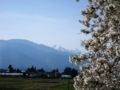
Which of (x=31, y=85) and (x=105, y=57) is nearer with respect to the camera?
(x=105, y=57)

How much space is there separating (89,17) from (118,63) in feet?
10.0

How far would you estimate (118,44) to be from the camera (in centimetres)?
1018

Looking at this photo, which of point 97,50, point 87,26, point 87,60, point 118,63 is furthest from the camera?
→ point 87,26

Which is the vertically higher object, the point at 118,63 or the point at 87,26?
the point at 87,26

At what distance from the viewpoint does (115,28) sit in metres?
10.6

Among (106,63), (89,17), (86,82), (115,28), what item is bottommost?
(86,82)

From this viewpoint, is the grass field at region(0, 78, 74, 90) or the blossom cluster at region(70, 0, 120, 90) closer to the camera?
the blossom cluster at region(70, 0, 120, 90)

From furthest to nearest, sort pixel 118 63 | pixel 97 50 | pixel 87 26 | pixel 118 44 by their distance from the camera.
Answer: pixel 87 26, pixel 97 50, pixel 118 63, pixel 118 44

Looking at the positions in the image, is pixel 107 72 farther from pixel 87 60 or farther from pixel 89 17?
pixel 89 17

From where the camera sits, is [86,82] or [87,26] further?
[87,26]

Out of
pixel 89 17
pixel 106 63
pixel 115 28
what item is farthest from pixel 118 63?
pixel 89 17

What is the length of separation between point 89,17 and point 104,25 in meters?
1.03

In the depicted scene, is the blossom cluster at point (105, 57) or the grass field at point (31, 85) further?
the grass field at point (31, 85)

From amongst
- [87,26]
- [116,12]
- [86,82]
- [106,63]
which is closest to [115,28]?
[116,12]
